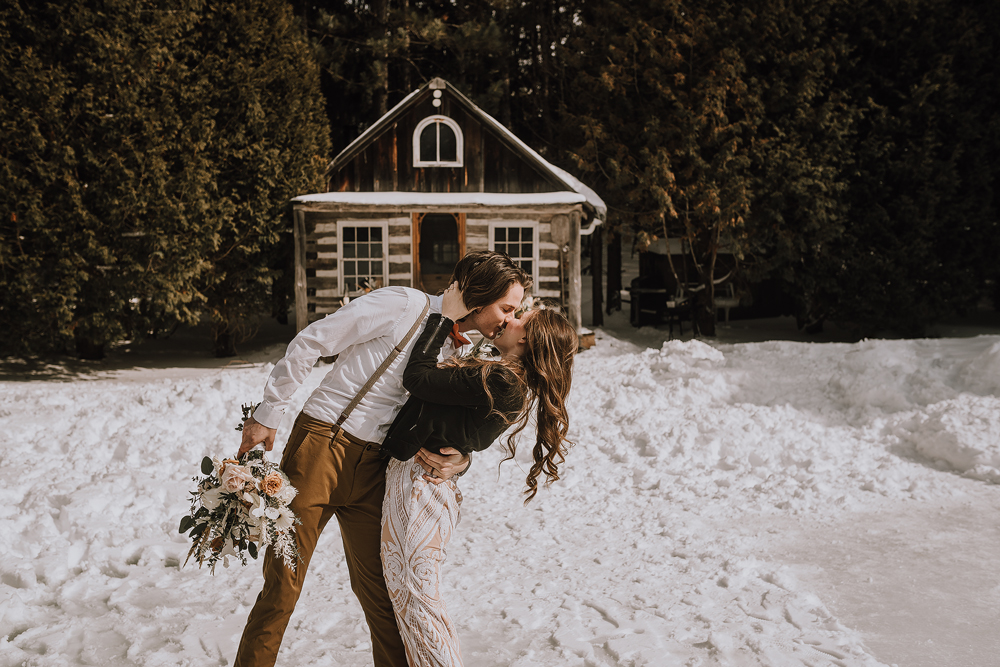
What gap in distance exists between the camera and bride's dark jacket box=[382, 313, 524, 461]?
2754mm

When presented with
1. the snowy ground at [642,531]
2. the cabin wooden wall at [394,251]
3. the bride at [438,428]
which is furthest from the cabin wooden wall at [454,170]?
the bride at [438,428]

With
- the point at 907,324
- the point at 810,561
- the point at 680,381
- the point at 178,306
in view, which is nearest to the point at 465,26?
the point at 178,306

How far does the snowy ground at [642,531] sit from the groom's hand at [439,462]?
1.53m

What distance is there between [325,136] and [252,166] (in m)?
2.81

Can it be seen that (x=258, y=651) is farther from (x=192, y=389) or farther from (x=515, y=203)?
(x=515, y=203)

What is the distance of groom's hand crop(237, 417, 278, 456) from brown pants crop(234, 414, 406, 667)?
90 mm

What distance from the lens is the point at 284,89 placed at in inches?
566

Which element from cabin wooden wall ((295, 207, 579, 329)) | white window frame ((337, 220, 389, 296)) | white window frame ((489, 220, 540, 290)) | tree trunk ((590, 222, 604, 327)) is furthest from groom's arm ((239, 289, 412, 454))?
tree trunk ((590, 222, 604, 327))

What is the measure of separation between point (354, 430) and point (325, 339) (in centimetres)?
38

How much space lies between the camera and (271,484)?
2.82 m

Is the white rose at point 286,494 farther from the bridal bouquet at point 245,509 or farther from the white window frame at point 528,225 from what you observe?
the white window frame at point 528,225

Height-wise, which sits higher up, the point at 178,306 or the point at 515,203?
the point at 515,203

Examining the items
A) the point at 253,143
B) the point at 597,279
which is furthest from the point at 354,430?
the point at 597,279

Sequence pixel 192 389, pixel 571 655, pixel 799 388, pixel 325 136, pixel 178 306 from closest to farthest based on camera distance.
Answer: pixel 571 655 < pixel 192 389 < pixel 799 388 < pixel 178 306 < pixel 325 136
